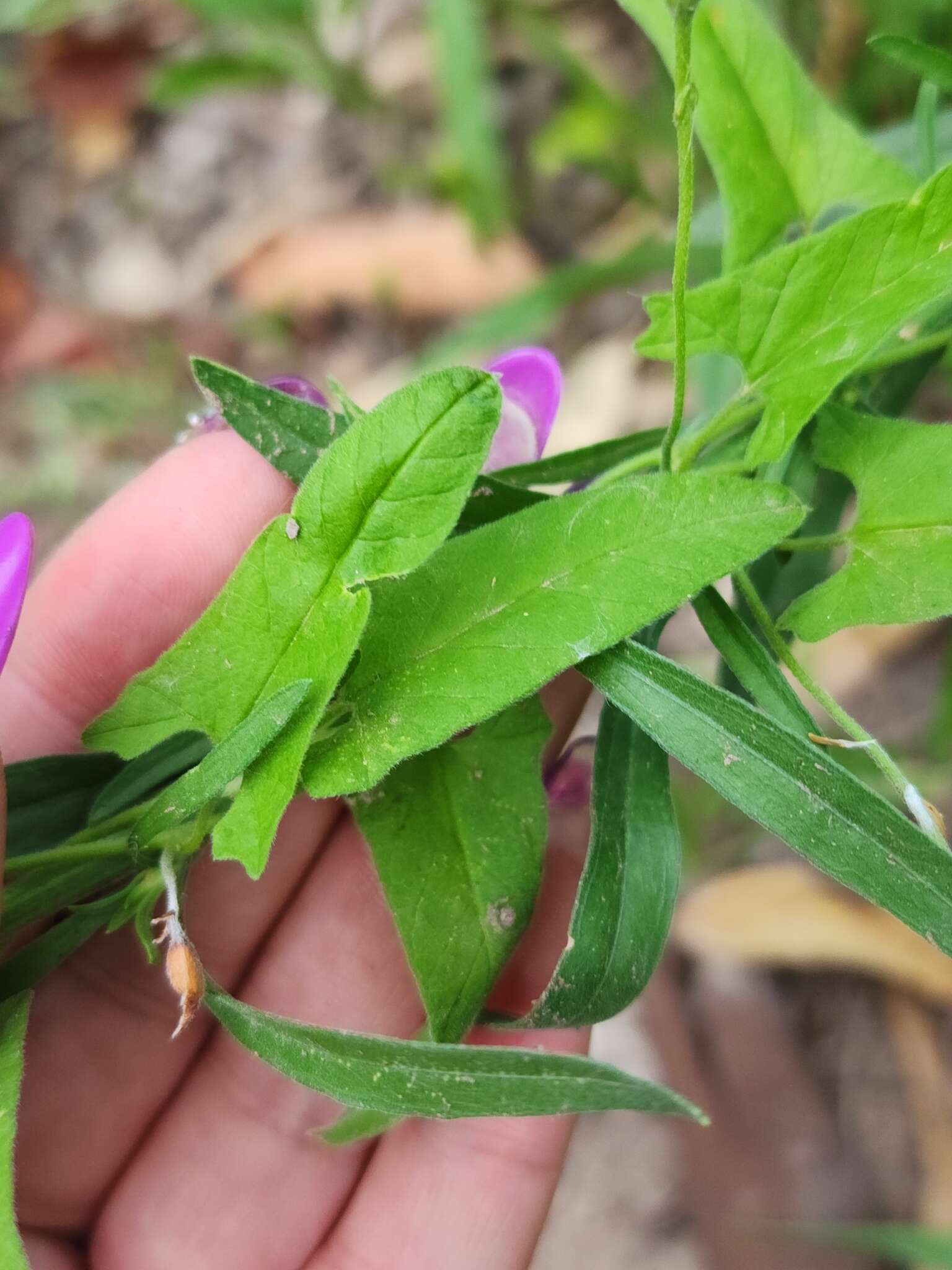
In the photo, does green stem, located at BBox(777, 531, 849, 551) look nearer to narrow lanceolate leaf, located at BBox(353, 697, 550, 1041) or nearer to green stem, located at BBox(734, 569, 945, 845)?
green stem, located at BBox(734, 569, 945, 845)

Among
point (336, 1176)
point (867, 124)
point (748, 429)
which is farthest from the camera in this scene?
point (867, 124)

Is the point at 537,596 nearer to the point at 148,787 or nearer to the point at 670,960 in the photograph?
the point at 148,787

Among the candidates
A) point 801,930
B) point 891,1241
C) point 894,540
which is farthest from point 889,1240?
point 894,540

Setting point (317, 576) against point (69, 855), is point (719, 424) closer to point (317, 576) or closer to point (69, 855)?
point (317, 576)

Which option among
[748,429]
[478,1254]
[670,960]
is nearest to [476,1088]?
[748,429]

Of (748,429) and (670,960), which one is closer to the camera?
(748,429)
